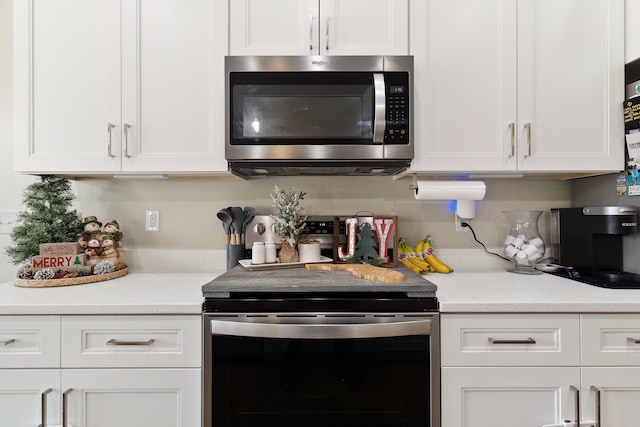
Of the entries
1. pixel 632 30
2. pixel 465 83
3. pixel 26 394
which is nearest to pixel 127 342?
pixel 26 394

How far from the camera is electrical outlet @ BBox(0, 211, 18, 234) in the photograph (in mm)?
1827

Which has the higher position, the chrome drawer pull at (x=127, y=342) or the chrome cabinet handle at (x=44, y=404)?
the chrome drawer pull at (x=127, y=342)

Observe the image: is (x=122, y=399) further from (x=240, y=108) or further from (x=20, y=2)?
(x=20, y=2)

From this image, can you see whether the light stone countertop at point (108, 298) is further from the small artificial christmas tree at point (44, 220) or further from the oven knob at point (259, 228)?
the oven knob at point (259, 228)

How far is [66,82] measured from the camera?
1504mm

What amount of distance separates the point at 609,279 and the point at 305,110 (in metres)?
1.46

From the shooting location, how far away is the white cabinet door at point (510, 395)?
3.94 ft

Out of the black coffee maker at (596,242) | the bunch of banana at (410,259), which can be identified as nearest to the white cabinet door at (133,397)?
the bunch of banana at (410,259)

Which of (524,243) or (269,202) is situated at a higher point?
(269,202)

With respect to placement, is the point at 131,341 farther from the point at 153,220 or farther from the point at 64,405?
the point at 153,220

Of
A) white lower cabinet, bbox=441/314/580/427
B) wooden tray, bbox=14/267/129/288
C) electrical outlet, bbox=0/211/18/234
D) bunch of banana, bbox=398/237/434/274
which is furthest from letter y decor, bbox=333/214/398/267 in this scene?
electrical outlet, bbox=0/211/18/234

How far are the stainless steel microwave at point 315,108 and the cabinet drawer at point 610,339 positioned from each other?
0.89 meters

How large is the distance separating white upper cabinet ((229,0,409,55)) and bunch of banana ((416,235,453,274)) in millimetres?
917

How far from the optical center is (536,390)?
3.96 feet
